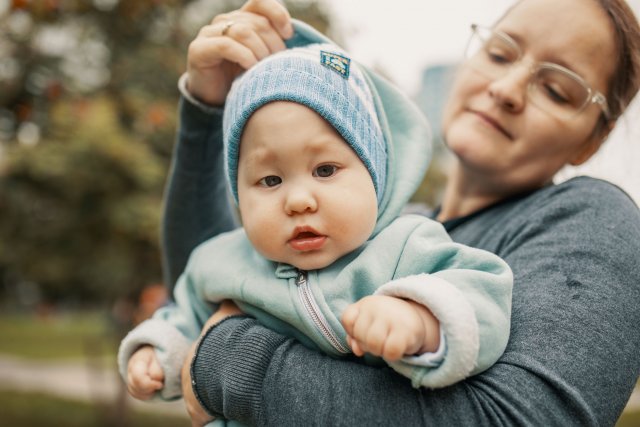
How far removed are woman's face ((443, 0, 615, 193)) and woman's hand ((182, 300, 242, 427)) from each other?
0.88 m

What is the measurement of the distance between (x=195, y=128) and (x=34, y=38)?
4.03 meters

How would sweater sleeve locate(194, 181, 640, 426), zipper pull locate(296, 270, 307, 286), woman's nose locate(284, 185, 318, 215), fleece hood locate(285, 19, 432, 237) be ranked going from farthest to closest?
fleece hood locate(285, 19, 432, 237) < zipper pull locate(296, 270, 307, 286) < woman's nose locate(284, 185, 318, 215) < sweater sleeve locate(194, 181, 640, 426)

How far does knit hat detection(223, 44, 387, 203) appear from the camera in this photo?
1428 millimetres

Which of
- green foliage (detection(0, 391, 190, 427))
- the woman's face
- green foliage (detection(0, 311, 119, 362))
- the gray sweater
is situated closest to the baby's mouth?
the gray sweater

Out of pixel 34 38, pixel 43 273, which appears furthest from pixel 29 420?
pixel 34 38

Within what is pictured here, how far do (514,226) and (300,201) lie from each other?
0.63m

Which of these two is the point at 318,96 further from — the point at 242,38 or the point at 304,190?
the point at 242,38

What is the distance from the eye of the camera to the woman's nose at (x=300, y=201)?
137 centimetres

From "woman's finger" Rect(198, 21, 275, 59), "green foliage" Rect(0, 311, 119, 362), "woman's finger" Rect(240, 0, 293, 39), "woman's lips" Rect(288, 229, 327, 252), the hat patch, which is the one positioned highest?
"woman's finger" Rect(240, 0, 293, 39)

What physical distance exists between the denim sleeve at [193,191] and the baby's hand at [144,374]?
520 mm

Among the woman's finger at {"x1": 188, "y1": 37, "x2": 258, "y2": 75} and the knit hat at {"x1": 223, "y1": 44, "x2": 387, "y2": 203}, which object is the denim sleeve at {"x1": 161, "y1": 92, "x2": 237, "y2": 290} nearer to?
the woman's finger at {"x1": 188, "y1": 37, "x2": 258, "y2": 75}

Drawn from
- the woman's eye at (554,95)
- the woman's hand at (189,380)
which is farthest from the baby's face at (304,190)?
the woman's eye at (554,95)

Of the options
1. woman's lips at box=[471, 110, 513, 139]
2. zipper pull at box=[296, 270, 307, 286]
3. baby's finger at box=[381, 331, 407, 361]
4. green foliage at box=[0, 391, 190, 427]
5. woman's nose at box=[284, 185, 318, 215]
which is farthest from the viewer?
green foliage at box=[0, 391, 190, 427]

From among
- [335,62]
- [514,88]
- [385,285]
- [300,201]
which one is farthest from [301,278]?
[514,88]
